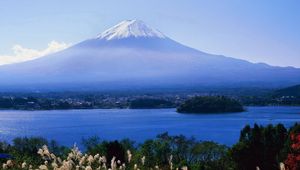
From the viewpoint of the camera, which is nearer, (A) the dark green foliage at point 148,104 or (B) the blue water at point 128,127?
(B) the blue water at point 128,127

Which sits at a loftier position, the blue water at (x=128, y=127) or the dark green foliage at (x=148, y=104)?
the dark green foliage at (x=148, y=104)

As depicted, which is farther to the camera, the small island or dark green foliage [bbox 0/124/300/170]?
the small island

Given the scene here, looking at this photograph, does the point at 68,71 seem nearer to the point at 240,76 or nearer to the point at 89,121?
the point at 240,76

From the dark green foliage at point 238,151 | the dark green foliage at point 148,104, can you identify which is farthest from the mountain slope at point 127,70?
the dark green foliage at point 238,151

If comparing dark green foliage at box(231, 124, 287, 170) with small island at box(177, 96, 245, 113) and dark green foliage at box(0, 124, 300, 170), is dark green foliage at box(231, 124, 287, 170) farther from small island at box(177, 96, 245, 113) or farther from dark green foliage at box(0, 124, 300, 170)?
small island at box(177, 96, 245, 113)

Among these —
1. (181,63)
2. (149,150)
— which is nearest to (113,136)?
(149,150)

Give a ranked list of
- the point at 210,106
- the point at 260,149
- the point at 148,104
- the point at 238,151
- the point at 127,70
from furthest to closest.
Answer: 1. the point at 127,70
2. the point at 148,104
3. the point at 210,106
4. the point at 260,149
5. the point at 238,151

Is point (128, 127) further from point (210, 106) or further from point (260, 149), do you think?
point (260, 149)

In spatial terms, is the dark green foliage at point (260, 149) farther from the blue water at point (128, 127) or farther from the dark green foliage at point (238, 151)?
the blue water at point (128, 127)

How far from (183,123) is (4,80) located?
137857mm

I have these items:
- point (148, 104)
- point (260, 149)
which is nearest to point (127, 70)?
point (148, 104)

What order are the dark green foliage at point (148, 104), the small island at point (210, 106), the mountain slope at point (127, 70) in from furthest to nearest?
the mountain slope at point (127, 70), the dark green foliage at point (148, 104), the small island at point (210, 106)

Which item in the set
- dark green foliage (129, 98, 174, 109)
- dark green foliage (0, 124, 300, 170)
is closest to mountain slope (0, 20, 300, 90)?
dark green foliage (129, 98, 174, 109)

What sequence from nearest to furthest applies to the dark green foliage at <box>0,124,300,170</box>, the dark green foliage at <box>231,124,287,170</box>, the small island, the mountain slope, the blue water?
1. the dark green foliage at <box>0,124,300,170</box>
2. the dark green foliage at <box>231,124,287,170</box>
3. the blue water
4. the small island
5. the mountain slope
